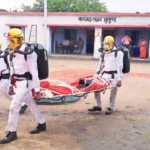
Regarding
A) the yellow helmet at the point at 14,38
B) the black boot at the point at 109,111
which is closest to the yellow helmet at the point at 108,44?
the black boot at the point at 109,111

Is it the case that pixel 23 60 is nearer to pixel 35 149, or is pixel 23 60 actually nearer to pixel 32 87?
pixel 32 87

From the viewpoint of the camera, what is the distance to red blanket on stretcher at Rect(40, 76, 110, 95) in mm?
6082

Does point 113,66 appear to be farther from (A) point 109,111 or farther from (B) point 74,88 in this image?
(B) point 74,88

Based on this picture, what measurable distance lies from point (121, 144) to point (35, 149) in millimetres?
1431

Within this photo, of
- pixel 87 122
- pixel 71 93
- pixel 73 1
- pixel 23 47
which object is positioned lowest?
pixel 87 122

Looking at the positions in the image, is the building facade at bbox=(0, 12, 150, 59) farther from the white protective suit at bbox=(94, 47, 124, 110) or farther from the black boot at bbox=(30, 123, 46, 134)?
the black boot at bbox=(30, 123, 46, 134)

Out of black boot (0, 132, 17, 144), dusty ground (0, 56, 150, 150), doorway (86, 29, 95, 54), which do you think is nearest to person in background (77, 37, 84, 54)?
doorway (86, 29, 95, 54)

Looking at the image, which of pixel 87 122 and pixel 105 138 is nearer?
pixel 105 138

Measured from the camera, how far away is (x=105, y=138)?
19.1 ft

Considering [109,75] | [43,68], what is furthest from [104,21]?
[43,68]

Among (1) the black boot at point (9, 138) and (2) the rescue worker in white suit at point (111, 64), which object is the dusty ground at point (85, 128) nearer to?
(1) the black boot at point (9, 138)

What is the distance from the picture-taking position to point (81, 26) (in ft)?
85.5

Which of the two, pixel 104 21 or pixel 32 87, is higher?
pixel 104 21

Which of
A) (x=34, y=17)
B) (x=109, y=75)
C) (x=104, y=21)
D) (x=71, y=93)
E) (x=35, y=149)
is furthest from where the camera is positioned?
(x=34, y=17)
